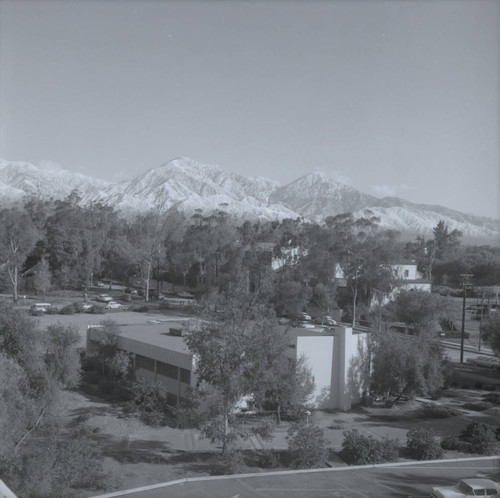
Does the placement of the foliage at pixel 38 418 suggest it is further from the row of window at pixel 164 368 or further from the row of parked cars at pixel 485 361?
the row of parked cars at pixel 485 361

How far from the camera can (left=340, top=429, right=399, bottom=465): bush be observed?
43.4 feet

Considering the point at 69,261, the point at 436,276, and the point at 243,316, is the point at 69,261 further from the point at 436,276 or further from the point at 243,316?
the point at 436,276

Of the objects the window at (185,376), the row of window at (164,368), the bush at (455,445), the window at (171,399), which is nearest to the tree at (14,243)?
the row of window at (164,368)

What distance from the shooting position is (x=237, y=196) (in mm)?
169375

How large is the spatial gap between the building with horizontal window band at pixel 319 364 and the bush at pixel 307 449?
4.58 meters

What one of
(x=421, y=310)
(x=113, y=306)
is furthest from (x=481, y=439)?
(x=113, y=306)

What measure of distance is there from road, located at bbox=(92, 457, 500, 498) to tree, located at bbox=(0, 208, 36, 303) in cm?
2926

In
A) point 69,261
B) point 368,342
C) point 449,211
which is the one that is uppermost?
point 449,211

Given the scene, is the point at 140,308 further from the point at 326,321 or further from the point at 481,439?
the point at 481,439

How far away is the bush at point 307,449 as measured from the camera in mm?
12805

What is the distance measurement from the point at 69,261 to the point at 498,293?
30.5 meters

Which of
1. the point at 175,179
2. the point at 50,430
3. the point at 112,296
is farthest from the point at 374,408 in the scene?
the point at 175,179

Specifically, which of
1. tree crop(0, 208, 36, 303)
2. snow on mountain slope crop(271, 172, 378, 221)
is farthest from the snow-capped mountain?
tree crop(0, 208, 36, 303)

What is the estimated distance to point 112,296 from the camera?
41219 millimetres
